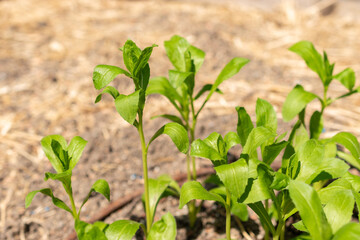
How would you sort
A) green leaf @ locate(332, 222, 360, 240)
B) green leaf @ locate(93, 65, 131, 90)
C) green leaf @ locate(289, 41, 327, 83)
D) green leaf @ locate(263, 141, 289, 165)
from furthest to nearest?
green leaf @ locate(289, 41, 327, 83) < green leaf @ locate(263, 141, 289, 165) < green leaf @ locate(93, 65, 131, 90) < green leaf @ locate(332, 222, 360, 240)

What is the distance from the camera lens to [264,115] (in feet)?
5.29

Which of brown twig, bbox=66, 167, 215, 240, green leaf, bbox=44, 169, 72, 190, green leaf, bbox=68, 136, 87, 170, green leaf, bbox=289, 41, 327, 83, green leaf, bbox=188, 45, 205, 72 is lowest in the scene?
brown twig, bbox=66, 167, 215, 240

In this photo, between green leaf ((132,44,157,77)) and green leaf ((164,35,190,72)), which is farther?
green leaf ((164,35,190,72))

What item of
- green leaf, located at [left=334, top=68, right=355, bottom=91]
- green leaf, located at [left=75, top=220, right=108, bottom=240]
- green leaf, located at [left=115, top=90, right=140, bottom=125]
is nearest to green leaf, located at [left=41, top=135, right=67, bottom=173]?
green leaf, located at [left=75, top=220, right=108, bottom=240]

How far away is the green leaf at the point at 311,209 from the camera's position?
114 cm

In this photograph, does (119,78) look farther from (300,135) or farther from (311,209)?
(311,209)

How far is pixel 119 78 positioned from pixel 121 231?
2.22m

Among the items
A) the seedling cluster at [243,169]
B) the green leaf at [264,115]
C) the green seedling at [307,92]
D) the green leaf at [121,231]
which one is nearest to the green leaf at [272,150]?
the seedling cluster at [243,169]

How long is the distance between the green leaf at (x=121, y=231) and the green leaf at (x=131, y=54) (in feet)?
2.03

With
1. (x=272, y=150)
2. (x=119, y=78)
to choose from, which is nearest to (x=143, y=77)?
(x=272, y=150)

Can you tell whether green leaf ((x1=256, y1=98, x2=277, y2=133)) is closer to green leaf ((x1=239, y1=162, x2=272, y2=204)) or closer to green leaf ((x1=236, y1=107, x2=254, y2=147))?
green leaf ((x1=236, y1=107, x2=254, y2=147))

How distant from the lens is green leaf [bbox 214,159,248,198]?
130 cm

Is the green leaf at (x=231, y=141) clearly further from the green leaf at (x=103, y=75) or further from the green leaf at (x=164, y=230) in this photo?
the green leaf at (x=103, y=75)

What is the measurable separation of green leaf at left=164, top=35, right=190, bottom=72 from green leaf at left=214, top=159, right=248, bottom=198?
60 cm
